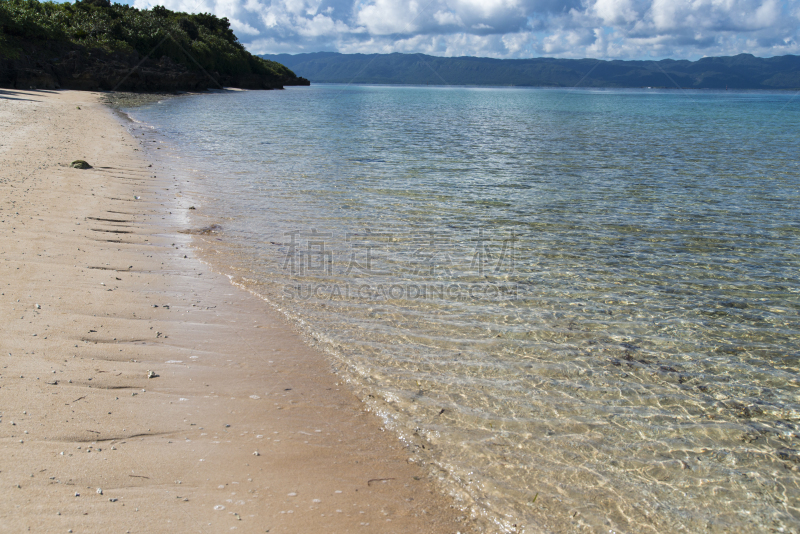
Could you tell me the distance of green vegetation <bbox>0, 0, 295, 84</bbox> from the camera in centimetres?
4250

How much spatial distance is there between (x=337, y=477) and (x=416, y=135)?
1056 inches

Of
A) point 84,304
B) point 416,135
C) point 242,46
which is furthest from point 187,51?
point 84,304

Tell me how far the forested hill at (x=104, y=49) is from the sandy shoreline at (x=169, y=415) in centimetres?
4184

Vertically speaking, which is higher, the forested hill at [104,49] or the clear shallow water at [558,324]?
the forested hill at [104,49]

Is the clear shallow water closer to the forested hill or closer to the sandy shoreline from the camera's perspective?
the sandy shoreline

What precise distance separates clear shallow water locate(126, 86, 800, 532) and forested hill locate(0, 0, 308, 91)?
3937 centimetres

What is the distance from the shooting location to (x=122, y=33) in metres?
59.0

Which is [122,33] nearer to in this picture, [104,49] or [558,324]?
[104,49]

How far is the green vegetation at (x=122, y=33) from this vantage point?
4250 centimetres

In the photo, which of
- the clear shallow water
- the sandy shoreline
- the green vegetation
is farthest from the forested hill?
the sandy shoreline

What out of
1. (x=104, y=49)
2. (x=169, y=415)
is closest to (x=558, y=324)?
(x=169, y=415)

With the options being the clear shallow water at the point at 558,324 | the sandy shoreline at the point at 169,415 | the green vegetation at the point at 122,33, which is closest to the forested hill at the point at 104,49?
the green vegetation at the point at 122,33

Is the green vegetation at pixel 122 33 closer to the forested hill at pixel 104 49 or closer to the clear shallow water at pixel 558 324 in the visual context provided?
the forested hill at pixel 104 49

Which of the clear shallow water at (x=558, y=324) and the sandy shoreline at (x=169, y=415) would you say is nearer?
the sandy shoreline at (x=169, y=415)
